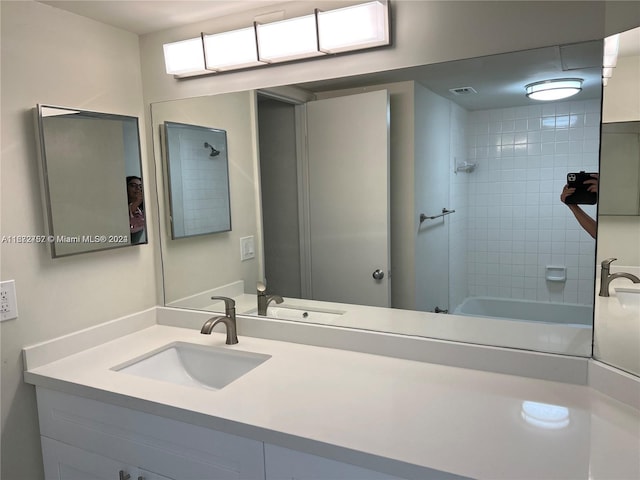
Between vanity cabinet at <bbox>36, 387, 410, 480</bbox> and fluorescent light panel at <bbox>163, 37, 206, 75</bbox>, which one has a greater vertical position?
fluorescent light panel at <bbox>163, 37, 206, 75</bbox>

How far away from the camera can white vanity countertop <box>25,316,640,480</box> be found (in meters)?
1.00

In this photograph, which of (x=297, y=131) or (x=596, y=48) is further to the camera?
(x=297, y=131)

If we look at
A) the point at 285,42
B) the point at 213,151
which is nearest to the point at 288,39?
the point at 285,42

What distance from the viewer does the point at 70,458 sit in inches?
60.7

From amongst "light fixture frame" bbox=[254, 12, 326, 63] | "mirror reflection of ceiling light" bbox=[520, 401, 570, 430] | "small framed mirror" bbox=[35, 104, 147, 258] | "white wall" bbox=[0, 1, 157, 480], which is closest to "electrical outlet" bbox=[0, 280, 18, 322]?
"white wall" bbox=[0, 1, 157, 480]

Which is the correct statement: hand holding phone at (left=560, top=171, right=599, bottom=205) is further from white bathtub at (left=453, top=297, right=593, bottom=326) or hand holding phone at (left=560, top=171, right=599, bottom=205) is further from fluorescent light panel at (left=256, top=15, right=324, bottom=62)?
fluorescent light panel at (left=256, top=15, right=324, bottom=62)

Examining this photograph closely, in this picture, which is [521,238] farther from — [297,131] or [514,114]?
[297,131]

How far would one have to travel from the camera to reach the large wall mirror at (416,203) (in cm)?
137

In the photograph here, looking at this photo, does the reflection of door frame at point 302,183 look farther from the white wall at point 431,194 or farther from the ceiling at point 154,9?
the white wall at point 431,194

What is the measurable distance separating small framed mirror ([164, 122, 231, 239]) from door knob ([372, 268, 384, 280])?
68 cm

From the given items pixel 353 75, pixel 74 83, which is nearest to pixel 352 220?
pixel 353 75

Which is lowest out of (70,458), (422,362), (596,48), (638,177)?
(70,458)

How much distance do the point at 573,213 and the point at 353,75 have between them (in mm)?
846

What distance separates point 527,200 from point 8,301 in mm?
1711
